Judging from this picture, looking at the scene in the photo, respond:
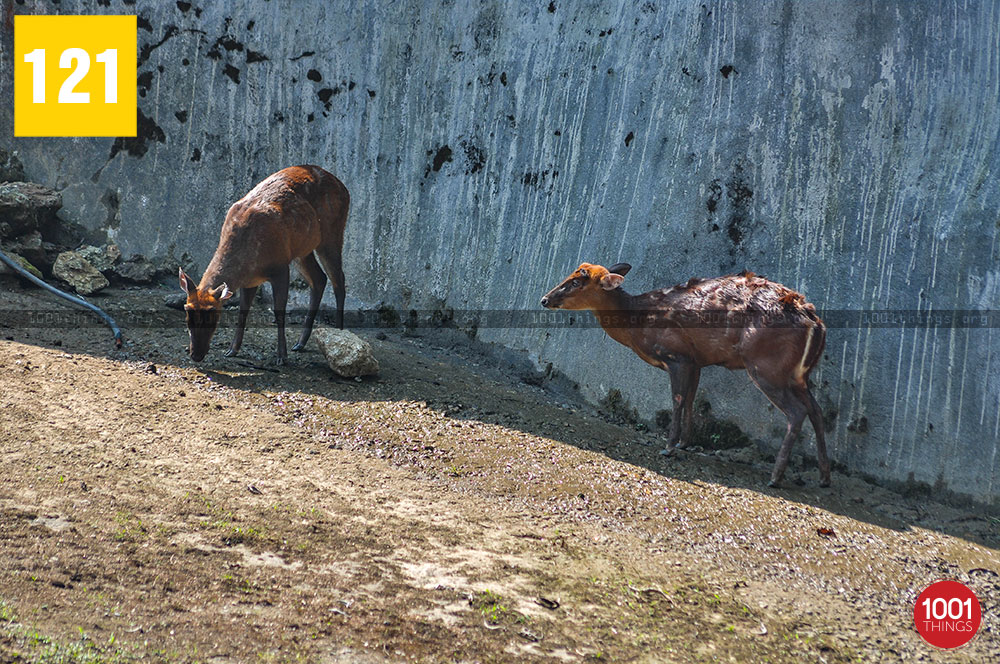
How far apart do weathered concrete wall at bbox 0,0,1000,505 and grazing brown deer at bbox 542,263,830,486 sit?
1.97 feet

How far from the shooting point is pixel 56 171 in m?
10.8

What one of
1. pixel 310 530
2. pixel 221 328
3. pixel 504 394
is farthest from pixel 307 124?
pixel 310 530

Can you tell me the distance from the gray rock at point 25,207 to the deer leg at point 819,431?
26.0ft

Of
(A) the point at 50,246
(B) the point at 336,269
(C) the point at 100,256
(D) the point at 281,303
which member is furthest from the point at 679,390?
(A) the point at 50,246

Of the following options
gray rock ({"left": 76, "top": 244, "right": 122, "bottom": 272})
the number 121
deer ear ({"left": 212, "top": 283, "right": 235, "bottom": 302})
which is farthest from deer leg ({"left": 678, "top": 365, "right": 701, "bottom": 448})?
the number 121

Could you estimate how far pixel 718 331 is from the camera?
249 inches

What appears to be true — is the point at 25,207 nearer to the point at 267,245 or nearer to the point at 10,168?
the point at 10,168

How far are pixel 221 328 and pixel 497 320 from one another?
106 inches

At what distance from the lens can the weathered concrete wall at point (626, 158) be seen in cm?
625

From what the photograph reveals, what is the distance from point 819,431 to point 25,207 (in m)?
8.12

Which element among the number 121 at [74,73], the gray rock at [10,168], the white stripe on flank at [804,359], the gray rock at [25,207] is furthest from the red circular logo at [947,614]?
Answer: the gray rock at [10,168]

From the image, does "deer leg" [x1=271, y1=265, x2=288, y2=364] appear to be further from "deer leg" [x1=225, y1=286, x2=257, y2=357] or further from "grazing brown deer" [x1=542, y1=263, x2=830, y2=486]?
"grazing brown deer" [x1=542, y1=263, x2=830, y2=486]

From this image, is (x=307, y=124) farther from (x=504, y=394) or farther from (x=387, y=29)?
(x=504, y=394)

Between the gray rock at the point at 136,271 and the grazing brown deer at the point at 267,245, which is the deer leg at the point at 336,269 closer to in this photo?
the grazing brown deer at the point at 267,245
